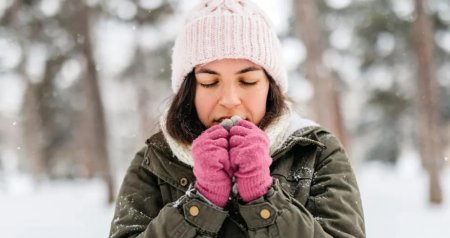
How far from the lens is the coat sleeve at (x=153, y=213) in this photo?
1530mm

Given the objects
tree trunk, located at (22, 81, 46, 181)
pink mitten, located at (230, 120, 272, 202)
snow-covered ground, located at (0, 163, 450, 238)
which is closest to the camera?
pink mitten, located at (230, 120, 272, 202)

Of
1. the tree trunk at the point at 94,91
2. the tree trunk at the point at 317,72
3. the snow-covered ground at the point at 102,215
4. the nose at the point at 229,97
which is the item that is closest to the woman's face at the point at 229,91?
the nose at the point at 229,97

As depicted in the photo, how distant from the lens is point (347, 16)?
59.6 ft

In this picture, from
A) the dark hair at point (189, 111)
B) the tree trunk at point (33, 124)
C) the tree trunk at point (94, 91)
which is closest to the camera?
the dark hair at point (189, 111)

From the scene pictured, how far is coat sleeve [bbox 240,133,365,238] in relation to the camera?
4.94ft

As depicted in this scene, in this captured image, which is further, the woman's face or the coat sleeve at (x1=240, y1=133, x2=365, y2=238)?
the woman's face

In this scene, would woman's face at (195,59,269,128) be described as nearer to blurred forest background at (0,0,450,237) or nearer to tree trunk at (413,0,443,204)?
blurred forest background at (0,0,450,237)

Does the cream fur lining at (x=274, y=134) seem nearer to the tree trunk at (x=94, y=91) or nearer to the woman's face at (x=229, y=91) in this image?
the woman's face at (x=229, y=91)

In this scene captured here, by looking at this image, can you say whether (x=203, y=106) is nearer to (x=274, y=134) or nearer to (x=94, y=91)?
(x=274, y=134)

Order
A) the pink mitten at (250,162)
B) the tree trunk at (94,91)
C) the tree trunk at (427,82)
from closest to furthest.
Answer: the pink mitten at (250,162), the tree trunk at (427,82), the tree trunk at (94,91)

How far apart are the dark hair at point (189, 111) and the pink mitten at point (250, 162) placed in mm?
312

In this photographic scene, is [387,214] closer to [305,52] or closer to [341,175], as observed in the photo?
[305,52]

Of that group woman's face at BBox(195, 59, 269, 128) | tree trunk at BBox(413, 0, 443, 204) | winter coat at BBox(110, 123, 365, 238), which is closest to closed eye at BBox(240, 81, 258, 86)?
woman's face at BBox(195, 59, 269, 128)

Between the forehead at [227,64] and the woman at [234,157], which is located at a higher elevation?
the forehead at [227,64]
